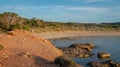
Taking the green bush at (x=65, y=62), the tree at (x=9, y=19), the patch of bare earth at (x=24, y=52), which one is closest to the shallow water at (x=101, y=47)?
the patch of bare earth at (x=24, y=52)

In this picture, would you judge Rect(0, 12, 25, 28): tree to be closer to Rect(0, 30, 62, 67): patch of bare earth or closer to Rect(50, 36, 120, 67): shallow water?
Rect(50, 36, 120, 67): shallow water

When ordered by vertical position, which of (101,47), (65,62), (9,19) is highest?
(65,62)

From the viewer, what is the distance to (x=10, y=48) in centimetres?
2027

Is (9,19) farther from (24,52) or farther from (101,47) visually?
(24,52)

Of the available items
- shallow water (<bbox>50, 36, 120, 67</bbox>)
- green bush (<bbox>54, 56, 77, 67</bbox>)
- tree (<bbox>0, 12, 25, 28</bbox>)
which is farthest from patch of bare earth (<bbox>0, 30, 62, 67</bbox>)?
tree (<bbox>0, 12, 25, 28</bbox>)

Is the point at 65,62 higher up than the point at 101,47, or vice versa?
the point at 65,62

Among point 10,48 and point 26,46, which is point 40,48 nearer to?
point 26,46

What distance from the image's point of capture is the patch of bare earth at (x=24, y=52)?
17984mm

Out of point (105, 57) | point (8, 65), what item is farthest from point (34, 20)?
point (8, 65)

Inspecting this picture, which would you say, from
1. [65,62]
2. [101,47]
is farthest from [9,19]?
[65,62]

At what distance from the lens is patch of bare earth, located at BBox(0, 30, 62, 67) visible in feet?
59.0

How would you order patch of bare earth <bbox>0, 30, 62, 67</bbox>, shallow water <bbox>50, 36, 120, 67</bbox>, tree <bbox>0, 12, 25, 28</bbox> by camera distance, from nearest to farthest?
patch of bare earth <bbox>0, 30, 62, 67</bbox> → shallow water <bbox>50, 36, 120, 67</bbox> → tree <bbox>0, 12, 25, 28</bbox>

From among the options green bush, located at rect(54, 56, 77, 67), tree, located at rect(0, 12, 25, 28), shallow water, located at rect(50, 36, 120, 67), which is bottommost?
shallow water, located at rect(50, 36, 120, 67)

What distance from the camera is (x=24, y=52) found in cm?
1970
